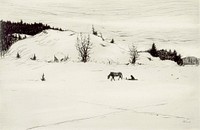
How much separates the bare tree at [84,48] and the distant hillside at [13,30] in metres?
0.13

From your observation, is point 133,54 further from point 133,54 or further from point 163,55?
point 163,55

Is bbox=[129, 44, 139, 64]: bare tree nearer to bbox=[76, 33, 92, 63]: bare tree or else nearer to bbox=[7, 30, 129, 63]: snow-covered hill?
bbox=[7, 30, 129, 63]: snow-covered hill

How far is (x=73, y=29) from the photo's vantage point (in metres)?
1.44

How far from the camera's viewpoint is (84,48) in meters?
1.42

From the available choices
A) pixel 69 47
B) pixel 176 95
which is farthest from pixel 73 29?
pixel 176 95

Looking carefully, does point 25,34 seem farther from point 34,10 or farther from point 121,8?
point 121,8

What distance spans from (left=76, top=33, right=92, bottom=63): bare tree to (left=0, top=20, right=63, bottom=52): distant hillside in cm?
13

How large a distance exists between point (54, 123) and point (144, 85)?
0.35 metres

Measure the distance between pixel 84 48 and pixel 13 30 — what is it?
0.26 m

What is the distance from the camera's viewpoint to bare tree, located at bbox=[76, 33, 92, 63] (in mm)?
1413

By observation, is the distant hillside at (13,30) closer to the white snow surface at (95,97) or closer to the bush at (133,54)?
the white snow surface at (95,97)

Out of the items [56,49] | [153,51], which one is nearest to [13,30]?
[56,49]

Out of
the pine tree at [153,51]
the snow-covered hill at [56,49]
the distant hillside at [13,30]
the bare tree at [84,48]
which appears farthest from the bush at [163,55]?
the distant hillside at [13,30]

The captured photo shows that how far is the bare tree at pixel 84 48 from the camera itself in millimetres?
1413
